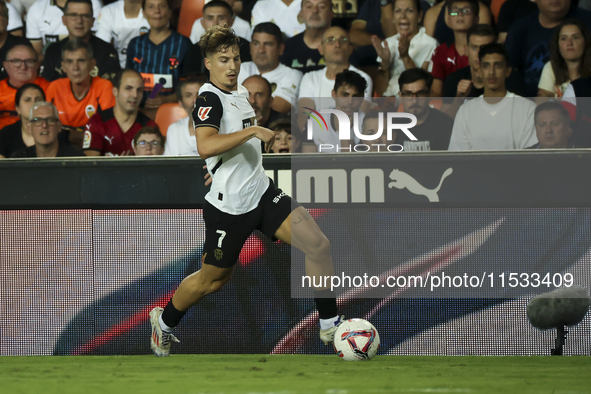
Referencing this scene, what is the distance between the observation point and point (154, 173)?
4531mm

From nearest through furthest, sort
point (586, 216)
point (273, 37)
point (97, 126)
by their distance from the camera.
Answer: point (586, 216) < point (97, 126) < point (273, 37)

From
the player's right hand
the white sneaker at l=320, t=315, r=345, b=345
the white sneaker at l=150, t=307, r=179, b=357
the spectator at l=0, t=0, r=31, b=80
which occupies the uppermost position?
the spectator at l=0, t=0, r=31, b=80

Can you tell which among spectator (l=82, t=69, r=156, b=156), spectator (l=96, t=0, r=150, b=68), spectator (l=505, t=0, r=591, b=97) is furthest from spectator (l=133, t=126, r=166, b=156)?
spectator (l=505, t=0, r=591, b=97)

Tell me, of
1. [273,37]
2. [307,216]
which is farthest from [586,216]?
[273,37]

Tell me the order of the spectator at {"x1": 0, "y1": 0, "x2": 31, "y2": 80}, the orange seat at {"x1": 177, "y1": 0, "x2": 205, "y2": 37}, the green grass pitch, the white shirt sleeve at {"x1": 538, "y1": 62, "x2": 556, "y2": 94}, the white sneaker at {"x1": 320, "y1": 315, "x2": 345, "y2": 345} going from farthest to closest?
the orange seat at {"x1": 177, "y1": 0, "x2": 205, "y2": 37}
the spectator at {"x1": 0, "y1": 0, "x2": 31, "y2": 80}
the white shirt sleeve at {"x1": 538, "y1": 62, "x2": 556, "y2": 94}
the white sneaker at {"x1": 320, "y1": 315, "x2": 345, "y2": 345}
the green grass pitch

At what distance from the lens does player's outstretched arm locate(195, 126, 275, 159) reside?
3.57 metres

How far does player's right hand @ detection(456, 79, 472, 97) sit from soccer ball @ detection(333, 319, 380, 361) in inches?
99.4

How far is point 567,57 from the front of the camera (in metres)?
5.41

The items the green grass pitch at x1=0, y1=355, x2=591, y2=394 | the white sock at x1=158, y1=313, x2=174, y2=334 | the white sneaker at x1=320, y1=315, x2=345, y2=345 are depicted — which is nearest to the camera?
the green grass pitch at x1=0, y1=355, x2=591, y2=394

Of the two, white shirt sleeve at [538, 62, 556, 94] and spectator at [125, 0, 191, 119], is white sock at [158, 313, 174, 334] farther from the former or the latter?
white shirt sleeve at [538, 62, 556, 94]

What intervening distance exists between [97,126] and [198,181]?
1.68 m

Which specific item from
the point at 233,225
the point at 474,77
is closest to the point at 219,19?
the point at 474,77

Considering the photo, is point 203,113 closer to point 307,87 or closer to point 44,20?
point 307,87

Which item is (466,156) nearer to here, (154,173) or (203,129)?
(203,129)
